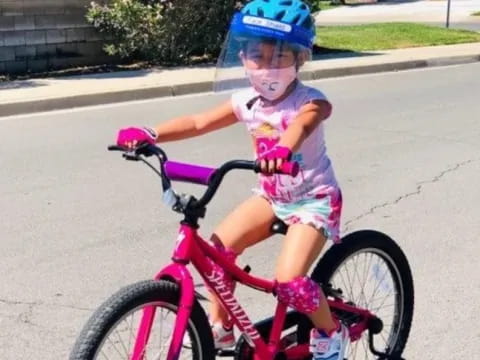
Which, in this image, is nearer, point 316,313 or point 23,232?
point 316,313

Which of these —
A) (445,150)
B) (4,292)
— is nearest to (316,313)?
(4,292)

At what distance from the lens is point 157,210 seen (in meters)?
6.77

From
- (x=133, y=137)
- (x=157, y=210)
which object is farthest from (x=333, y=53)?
(x=133, y=137)

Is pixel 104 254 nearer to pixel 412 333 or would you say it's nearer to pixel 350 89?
pixel 412 333

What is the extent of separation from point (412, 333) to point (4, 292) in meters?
2.22

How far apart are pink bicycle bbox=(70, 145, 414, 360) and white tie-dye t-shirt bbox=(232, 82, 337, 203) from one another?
0.55 feet

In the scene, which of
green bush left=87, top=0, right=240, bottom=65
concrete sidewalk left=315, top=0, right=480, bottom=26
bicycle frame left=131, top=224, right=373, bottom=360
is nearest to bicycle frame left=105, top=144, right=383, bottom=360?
bicycle frame left=131, top=224, right=373, bottom=360

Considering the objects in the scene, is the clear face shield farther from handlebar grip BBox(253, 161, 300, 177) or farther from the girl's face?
handlebar grip BBox(253, 161, 300, 177)

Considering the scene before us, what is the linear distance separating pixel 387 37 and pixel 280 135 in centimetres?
1951

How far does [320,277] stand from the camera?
3.59 metres

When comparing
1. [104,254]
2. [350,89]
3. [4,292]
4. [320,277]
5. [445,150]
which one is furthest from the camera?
[350,89]

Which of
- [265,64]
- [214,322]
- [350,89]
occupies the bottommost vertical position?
[350,89]

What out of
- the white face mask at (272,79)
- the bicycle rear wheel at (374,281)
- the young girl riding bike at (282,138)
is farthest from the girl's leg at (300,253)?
the white face mask at (272,79)

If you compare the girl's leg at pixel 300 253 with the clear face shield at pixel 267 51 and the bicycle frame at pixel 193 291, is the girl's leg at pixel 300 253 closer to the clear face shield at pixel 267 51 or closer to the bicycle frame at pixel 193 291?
the bicycle frame at pixel 193 291
